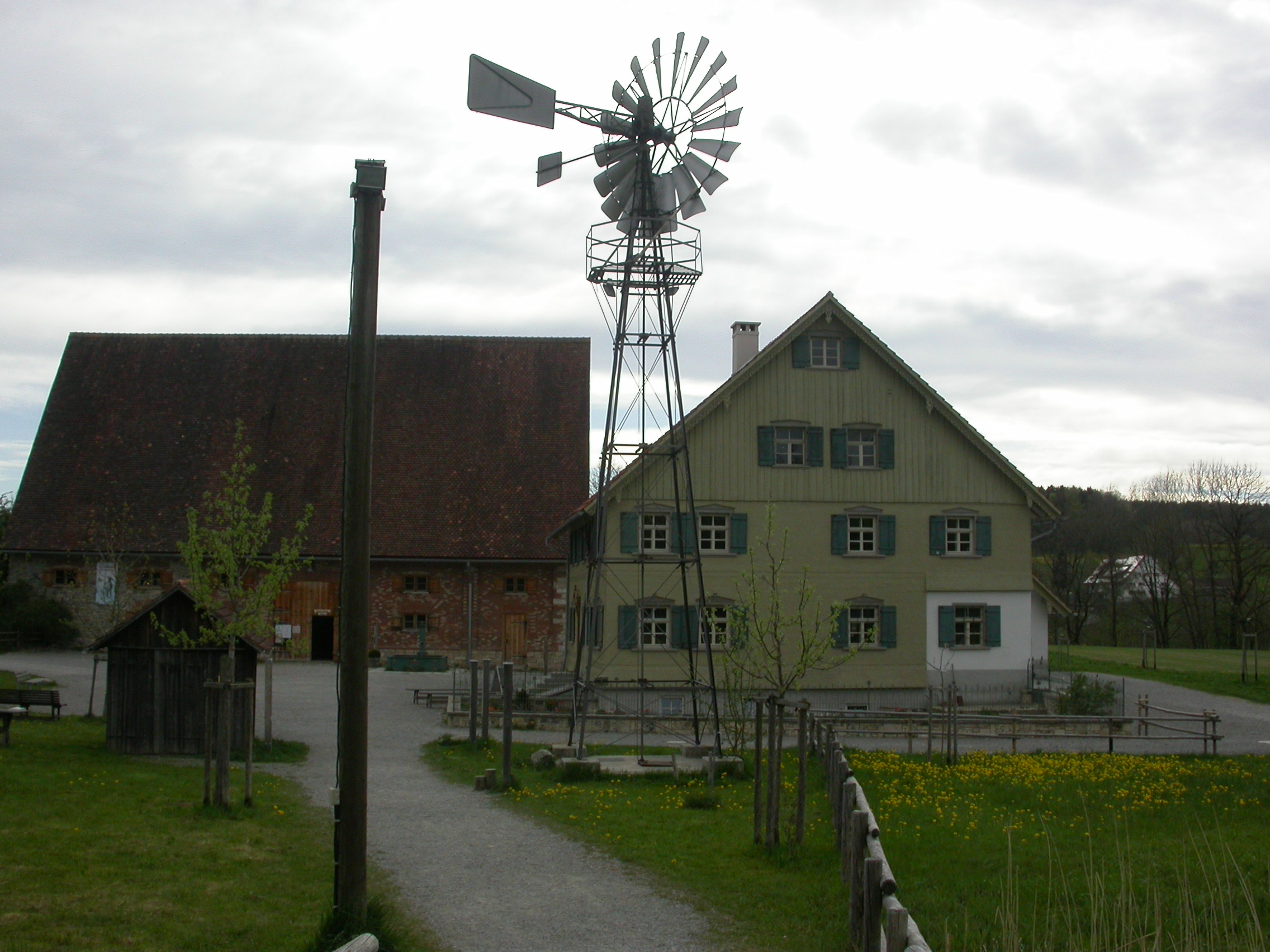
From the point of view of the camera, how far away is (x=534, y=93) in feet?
57.4

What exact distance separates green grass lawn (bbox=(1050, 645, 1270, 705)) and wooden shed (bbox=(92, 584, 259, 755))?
91.0 ft

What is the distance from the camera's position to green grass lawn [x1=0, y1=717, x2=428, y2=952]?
866cm

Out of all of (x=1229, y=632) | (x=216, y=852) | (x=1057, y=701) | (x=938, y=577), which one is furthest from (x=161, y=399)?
(x=1229, y=632)

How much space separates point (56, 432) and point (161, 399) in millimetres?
3588

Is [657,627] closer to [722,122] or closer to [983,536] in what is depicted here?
[983,536]

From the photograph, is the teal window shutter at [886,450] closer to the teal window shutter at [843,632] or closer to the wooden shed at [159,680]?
the teal window shutter at [843,632]

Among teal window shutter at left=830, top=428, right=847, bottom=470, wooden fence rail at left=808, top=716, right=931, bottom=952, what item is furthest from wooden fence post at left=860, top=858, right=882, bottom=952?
teal window shutter at left=830, top=428, right=847, bottom=470

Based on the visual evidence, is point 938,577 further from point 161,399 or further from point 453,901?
point 161,399

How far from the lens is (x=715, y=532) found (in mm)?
30812

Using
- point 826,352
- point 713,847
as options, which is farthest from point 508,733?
point 826,352

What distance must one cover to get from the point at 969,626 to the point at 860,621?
116 inches

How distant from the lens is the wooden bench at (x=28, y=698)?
69.2 feet

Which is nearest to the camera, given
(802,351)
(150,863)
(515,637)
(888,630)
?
(150,863)

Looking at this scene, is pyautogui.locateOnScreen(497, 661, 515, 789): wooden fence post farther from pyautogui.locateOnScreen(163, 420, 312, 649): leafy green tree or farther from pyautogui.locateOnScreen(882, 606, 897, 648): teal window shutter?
pyautogui.locateOnScreen(882, 606, 897, 648): teal window shutter
